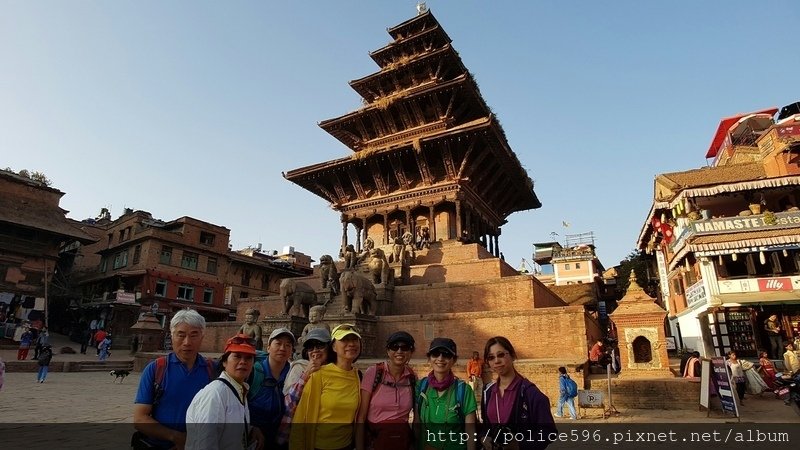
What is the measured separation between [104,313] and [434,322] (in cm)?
2984

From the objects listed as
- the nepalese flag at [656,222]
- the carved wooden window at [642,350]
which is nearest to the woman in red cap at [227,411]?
the carved wooden window at [642,350]

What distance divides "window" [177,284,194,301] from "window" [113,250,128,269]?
4.77 metres

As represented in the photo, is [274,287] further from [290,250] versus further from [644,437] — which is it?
[644,437]

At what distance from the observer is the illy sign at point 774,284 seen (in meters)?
18.6

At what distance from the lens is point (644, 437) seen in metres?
6.63

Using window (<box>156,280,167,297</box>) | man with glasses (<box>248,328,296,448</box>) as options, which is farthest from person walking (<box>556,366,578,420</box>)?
window (<box>156,280,167,297</box>)

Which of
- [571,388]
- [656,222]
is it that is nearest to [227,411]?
[571,388]

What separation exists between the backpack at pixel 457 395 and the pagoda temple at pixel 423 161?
1649cm

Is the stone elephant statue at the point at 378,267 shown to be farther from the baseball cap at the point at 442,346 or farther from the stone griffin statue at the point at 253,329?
the baseball cap at the point at 442,346

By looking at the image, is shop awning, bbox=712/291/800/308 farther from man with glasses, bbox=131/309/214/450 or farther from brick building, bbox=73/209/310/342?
brick building, bbox=73/209/310/342

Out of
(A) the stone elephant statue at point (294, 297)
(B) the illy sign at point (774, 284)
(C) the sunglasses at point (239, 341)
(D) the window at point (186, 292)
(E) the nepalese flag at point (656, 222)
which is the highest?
(E) the nepalese flag at point (656, 222)

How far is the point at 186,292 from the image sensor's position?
117 ft

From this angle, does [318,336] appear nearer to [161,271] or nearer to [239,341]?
[239,341]

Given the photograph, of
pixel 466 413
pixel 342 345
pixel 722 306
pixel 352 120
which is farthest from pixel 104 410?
pixel 722 306
